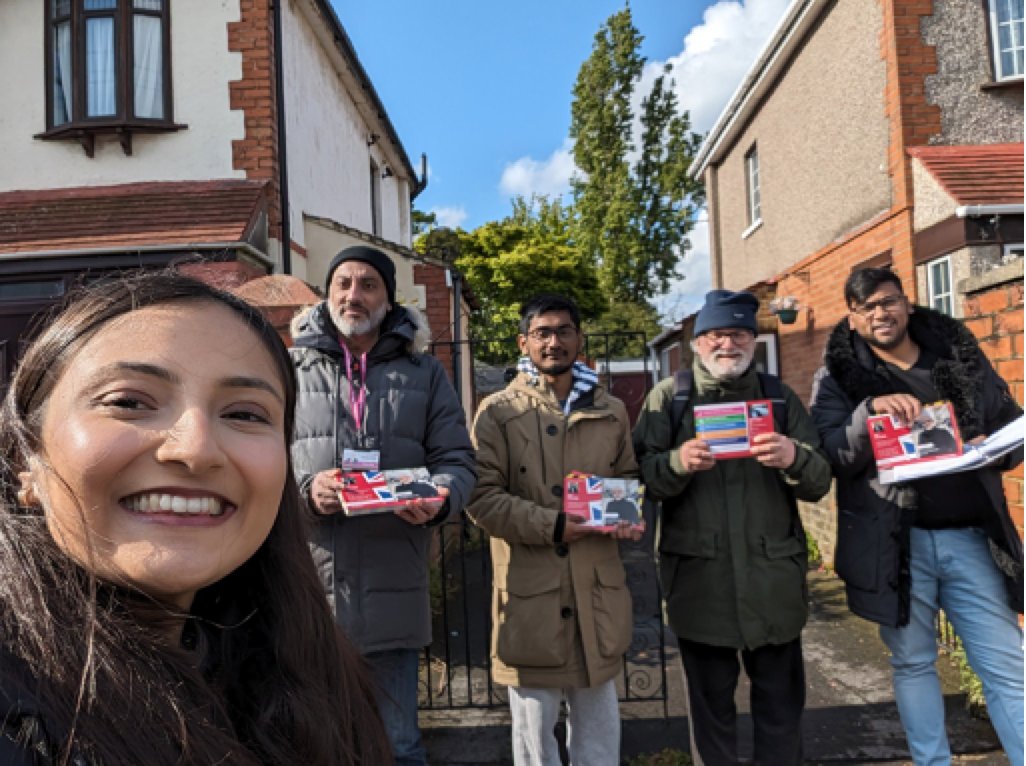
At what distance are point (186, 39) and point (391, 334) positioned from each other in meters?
5.56

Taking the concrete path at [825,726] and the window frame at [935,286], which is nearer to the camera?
the concrete path at [825,726]

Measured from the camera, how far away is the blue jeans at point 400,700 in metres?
2.78

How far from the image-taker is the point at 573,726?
122 inches

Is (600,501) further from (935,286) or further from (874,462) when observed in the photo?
(935,286)

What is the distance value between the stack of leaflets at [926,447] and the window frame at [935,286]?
4.17m

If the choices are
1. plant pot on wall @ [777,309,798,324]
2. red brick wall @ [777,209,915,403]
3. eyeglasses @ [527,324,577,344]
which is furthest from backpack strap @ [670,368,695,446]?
plant pot on wall @ [777,309,798,324]

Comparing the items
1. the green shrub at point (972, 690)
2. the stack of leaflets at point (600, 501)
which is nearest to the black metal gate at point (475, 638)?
the stack of leaflets at point (600, 501)

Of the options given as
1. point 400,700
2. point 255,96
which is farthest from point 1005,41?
point 400,700

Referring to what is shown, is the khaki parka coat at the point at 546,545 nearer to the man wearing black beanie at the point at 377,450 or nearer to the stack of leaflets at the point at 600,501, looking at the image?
the stack of leaflets at the point at 600,501

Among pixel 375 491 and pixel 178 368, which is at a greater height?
pixel 178 368

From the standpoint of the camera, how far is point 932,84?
7094 mm

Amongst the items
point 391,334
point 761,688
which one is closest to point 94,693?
point 391,334

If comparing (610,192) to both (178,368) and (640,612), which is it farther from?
(178,368)

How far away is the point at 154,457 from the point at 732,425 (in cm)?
249
